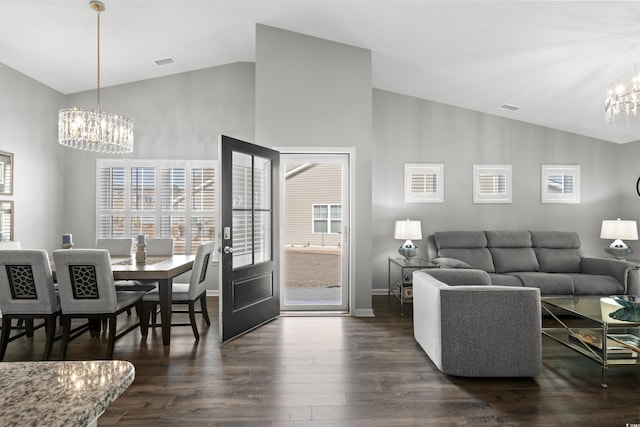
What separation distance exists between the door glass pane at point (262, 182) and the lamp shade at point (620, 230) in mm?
4815

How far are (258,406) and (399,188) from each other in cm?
410

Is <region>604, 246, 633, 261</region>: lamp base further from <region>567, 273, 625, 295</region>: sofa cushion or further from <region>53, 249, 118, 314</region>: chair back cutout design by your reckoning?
<region>53, 249, 118, 314</region>: chair back cutout design

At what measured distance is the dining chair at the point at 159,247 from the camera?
4.61 metres

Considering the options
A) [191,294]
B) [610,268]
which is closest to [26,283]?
[191,294]

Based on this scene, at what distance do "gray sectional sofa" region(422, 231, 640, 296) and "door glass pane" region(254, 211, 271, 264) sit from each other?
7.17 ft

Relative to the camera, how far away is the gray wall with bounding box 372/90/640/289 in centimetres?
579

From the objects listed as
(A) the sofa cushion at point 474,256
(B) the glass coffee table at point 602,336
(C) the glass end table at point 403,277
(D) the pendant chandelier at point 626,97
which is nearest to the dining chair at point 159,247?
(C) the glass end table at point 403,277

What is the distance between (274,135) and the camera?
4629 mm

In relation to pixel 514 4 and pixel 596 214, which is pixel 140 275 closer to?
pixel 514 4

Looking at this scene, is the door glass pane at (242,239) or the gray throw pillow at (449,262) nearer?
the door glass pane at (242,239)

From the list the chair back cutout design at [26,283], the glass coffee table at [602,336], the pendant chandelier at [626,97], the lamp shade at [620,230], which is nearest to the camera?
the glass coffee table at [602,336]

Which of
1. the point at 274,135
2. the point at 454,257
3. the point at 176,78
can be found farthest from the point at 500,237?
the point at 176,78

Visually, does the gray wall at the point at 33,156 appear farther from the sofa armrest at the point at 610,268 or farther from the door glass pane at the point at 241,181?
the sofa armrest at the point at 610,268

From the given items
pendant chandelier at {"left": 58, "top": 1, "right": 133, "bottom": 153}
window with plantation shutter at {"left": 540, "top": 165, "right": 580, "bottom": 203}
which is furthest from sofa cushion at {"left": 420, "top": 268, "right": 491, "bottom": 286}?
pendant chandelier at {"left": 58, "top": 1, "right": 133, "bottom": 153}
